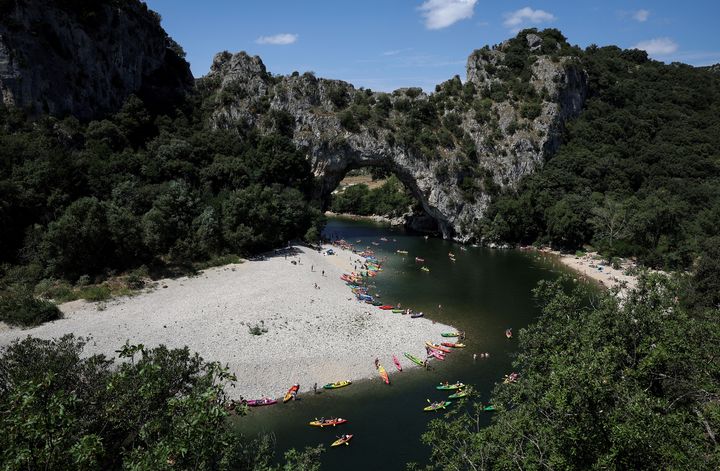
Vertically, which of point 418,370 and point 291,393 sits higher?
point 291,393

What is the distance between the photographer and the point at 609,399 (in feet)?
44.9

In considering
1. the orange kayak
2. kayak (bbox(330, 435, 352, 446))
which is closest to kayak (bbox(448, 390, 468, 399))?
the orange kayak

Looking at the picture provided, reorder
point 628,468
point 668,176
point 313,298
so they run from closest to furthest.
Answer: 1. point 628,468
2. point 313,298
3. point 668,176

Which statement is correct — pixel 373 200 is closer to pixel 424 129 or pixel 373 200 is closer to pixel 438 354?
pixel 424 129

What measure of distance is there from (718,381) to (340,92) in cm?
8222

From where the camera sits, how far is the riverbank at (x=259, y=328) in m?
32.8

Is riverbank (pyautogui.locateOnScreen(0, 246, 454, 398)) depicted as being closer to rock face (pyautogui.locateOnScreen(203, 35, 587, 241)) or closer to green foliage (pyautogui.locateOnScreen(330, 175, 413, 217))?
rock face (pyautogui.locateOnScreen(203, 35, 587, 241))

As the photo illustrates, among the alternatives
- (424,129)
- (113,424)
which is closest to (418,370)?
(113,424)

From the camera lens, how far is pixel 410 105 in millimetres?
92500

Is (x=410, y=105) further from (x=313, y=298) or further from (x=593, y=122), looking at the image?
(x=313, y=298)

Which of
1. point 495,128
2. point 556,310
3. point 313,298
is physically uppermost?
point 495,128

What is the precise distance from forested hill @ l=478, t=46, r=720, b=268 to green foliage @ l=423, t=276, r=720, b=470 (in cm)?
4710

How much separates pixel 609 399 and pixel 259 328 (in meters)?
29.7

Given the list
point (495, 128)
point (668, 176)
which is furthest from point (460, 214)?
point (668, 176)
